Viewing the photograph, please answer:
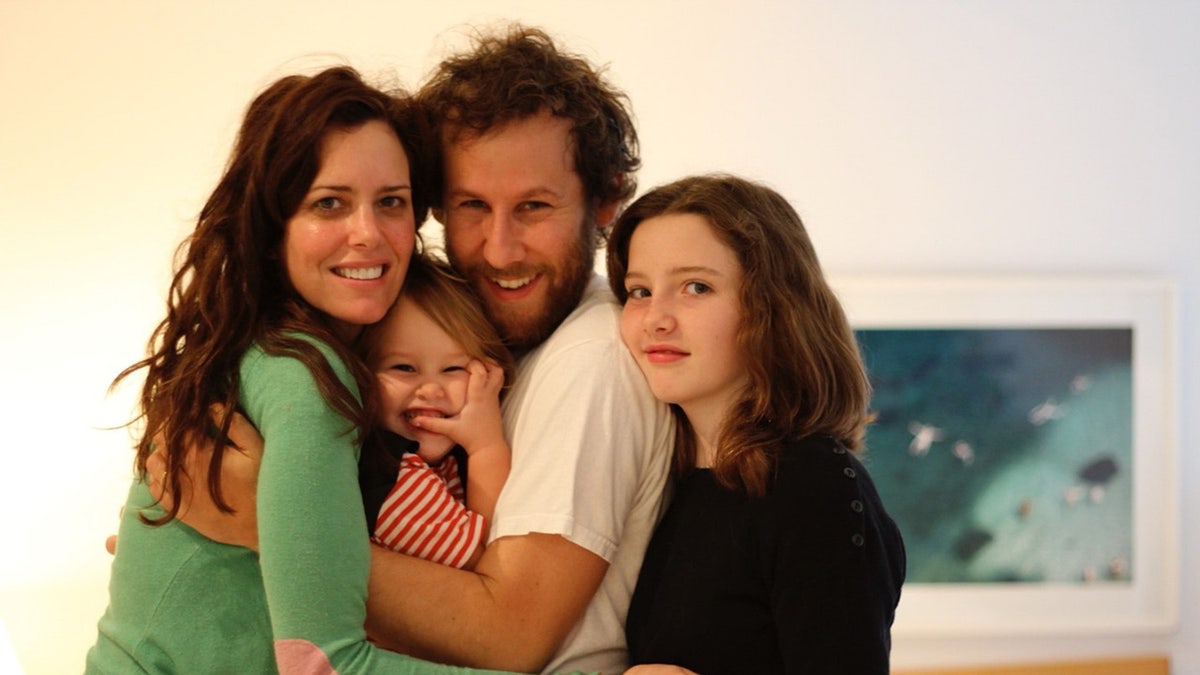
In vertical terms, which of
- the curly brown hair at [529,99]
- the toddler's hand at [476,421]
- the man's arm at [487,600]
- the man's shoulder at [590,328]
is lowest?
the man's arm at [487,600]

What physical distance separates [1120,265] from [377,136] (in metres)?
2.31

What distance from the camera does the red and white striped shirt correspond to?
5.13 feet

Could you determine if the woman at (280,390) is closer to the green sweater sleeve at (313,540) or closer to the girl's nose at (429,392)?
the green sweater sleeve at (313,540)

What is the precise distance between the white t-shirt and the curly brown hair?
0.28 m

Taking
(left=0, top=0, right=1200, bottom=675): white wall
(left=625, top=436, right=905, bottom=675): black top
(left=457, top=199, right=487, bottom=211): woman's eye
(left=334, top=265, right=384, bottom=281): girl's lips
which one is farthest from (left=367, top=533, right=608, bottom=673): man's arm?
(left=0, top=0, right=1200, bottom=675): white wall

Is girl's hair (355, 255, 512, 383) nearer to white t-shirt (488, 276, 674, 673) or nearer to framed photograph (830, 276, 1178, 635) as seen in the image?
white t-shirt (488, 276, 674, 673)

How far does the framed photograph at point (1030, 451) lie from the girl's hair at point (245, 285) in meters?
1.86

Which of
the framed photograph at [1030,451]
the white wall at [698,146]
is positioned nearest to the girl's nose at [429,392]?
the white wall at [698,146]

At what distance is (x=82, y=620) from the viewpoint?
2984 millimetres

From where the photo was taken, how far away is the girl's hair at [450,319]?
170cm

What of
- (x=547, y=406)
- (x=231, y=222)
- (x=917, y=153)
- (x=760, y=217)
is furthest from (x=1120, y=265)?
(x=231, y=222)

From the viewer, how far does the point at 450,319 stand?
5.61 ft

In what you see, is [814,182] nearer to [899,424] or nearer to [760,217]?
[899,424]

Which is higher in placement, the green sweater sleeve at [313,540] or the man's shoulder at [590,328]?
the man's shoulder at [590,328]
